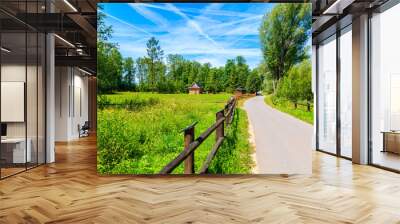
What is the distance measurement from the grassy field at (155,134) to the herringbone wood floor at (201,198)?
0.23m

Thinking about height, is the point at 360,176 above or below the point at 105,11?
below

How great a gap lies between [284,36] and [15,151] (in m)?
4.75

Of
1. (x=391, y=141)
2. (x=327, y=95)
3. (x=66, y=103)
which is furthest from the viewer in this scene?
(x=66, y=103)

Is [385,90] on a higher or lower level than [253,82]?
lower

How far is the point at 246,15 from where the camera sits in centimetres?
644

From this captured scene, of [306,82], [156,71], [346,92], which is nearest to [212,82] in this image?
[156,71]

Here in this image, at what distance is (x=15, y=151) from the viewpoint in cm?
681

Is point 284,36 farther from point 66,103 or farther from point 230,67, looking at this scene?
point 66,103

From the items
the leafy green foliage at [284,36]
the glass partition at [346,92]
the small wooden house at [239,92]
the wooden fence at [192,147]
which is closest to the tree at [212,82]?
the small wooden house at [239,92]

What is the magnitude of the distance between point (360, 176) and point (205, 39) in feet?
10.8

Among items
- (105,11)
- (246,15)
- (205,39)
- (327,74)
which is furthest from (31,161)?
(327,74)

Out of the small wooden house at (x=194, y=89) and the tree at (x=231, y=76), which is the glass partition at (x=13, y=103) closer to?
the small wooden house at (x=194, y=89)

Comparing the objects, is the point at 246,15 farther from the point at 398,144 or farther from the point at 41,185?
the point at 41,185

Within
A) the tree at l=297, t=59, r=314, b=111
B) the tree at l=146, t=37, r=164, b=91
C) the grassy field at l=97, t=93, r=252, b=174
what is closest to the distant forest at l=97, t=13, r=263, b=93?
the tree at l=146, t=37, r=164, b=91
